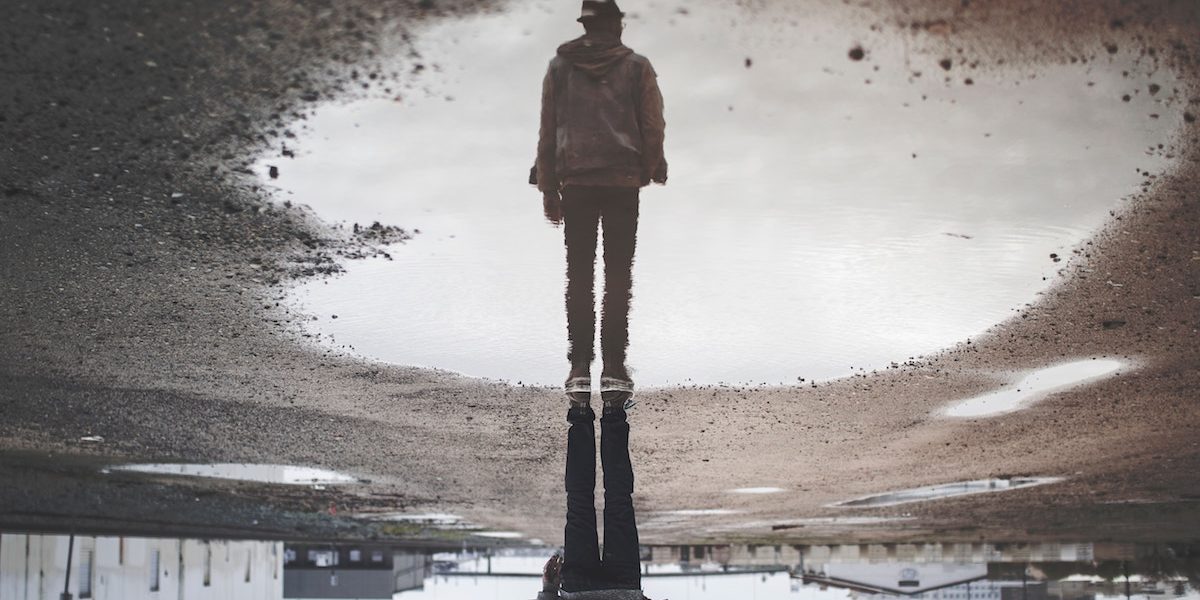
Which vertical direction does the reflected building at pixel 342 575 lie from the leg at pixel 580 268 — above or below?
below

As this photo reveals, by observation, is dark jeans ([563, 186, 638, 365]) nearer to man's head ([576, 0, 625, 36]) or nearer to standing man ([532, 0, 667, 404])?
standing man ([532, 0, 667, 404])

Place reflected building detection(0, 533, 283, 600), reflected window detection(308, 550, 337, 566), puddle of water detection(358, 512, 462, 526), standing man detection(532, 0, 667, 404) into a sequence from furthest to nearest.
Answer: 1. reflected window detection(308, 550, 337, 566)
2. reflected building detection(0, 533, 283, 600)
3. puddle of water detection(358, 512, 462, 526)
4. standing man detection(532, 0, 667, 404)

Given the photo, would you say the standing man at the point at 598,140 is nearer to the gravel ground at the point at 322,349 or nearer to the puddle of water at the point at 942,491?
the gravel ground at the point at 322,349

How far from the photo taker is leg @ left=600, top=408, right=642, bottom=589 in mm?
2904

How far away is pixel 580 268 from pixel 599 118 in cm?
90

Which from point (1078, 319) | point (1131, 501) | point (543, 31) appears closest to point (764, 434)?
point (1078, 319)

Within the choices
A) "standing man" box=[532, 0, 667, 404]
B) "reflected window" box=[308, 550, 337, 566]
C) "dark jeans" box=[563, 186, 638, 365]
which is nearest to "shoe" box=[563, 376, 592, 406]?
"standing man" box=[532, 0, 667, 404]

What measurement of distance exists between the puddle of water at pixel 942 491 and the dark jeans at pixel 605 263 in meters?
4.96

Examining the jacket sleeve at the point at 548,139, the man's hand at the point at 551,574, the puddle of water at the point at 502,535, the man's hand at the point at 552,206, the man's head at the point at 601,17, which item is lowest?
the puddle of water at the point at 502,535

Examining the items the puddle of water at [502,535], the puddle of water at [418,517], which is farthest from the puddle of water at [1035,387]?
the puddle of water at [502,535]

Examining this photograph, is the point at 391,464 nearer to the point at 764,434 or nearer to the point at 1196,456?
the point at 764,434

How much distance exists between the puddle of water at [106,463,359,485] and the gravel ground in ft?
1.13

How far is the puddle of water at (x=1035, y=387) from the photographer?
4879 millimetres

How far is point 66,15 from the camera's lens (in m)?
2.56
